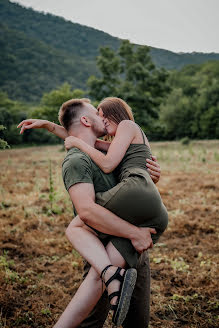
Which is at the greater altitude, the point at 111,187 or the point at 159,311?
the point at 111,187

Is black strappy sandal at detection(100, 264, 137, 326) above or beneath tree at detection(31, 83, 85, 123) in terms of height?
above

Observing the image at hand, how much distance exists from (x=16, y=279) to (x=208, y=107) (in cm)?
4174

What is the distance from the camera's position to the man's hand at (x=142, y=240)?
161cm

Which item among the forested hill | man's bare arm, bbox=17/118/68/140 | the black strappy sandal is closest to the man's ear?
man's bare arm, bbox=17/118/68/140

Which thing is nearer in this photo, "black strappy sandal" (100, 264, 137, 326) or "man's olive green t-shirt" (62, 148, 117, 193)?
"black strappy sandal" (100, 264, 137, 326)

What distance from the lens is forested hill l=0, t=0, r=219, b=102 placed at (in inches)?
1645

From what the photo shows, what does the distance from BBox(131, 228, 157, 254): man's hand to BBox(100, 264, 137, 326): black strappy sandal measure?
6.5 inches

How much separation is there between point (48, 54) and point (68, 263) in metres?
66.6

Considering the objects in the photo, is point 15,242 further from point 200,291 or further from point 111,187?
point 111,187

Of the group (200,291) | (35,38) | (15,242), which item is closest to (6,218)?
(15,242)

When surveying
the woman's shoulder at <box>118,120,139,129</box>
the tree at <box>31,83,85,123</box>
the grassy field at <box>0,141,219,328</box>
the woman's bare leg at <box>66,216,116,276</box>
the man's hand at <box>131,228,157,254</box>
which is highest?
the woman's shoulder at <box>118,120,139,129</box>

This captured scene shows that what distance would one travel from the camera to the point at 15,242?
435 cm

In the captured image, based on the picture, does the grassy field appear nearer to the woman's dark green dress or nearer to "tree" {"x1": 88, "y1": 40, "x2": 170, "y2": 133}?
the woman's dark green dress

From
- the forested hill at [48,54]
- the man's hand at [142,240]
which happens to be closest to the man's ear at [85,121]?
the man's hand at [142,240]
